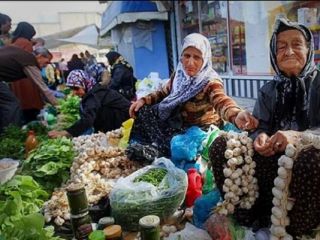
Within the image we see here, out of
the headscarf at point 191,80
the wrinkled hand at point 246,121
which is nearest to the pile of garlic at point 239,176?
the wrinkled hand at point 246,121

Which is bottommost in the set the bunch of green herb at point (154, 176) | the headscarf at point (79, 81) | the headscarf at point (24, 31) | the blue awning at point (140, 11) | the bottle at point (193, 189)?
the bottle at point (193, 189)

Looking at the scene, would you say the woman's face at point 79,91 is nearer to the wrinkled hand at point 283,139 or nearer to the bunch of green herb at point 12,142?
the bunch of green herb at point 12,142

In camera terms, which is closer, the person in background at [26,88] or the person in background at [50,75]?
the person in background at [26,88]

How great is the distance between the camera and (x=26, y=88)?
5.14m

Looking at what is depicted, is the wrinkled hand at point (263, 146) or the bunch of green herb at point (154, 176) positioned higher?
the wrinkled hand at point (263, 146)

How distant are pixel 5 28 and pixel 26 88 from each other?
91cm

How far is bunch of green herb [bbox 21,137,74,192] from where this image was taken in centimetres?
273

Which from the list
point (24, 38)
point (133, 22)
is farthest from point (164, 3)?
point (24, 38)

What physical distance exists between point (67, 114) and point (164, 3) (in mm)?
3572

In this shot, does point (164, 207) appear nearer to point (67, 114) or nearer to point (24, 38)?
point (67, 114)

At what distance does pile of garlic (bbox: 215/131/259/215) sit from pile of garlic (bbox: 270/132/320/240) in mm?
196

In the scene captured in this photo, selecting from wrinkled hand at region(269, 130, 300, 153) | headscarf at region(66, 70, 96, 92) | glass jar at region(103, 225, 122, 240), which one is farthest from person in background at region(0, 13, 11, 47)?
wrinkled hand at region(269, 130, 300, 153)

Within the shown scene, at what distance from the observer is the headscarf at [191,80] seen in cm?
258

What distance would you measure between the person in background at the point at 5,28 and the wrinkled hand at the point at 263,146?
12.6 feet
